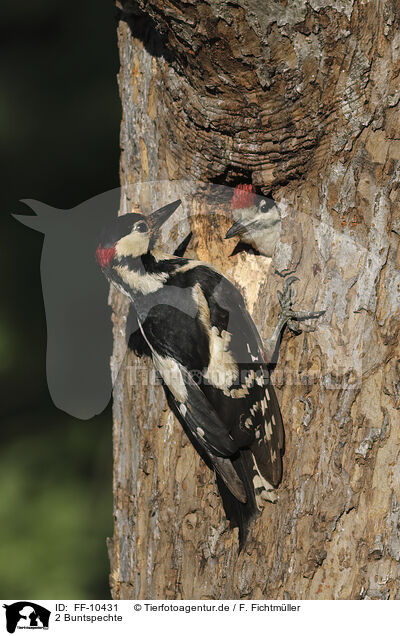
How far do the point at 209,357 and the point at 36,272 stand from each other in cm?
118

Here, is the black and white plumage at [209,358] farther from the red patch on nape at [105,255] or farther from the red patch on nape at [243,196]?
the red patch on nape at [243,196]

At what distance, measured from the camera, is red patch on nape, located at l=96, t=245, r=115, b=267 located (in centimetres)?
145

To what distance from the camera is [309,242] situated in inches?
53.8

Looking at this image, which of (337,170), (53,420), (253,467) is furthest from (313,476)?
(53,420)

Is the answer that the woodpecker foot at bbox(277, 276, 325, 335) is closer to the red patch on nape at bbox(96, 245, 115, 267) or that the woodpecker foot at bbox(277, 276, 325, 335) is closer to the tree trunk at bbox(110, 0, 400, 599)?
the tree trunk at bbox(110, 0, 400, 599)

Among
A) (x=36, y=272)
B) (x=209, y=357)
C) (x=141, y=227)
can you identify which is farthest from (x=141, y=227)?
(x=36, y=272)

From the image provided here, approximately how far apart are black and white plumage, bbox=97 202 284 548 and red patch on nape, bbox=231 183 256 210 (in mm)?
141

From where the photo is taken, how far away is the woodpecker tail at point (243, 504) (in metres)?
1.41

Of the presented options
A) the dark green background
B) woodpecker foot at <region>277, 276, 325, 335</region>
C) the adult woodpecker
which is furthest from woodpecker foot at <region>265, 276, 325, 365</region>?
the dark green background

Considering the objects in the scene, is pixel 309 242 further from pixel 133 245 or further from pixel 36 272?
pixel 36 272

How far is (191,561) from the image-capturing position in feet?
5.00

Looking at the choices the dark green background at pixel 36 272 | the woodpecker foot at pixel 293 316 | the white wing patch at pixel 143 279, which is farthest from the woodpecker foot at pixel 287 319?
the dark green background at pixel 36 272
